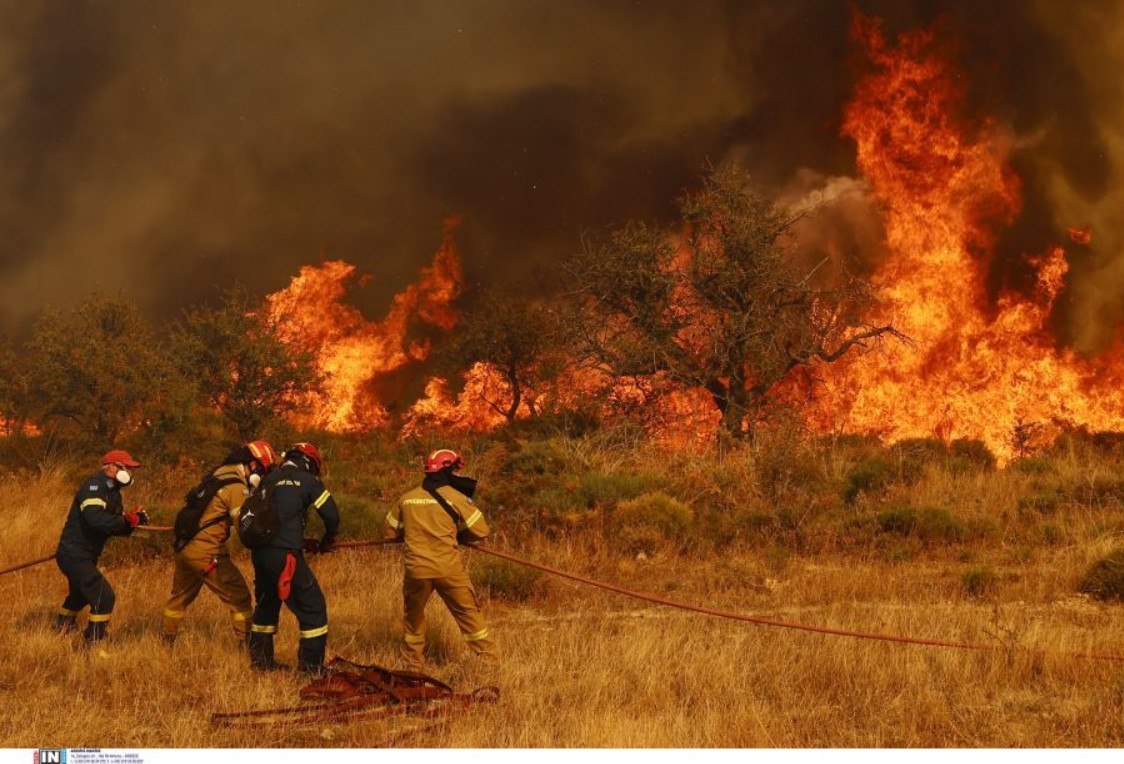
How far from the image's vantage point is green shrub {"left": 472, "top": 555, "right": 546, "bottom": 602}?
10516 mm

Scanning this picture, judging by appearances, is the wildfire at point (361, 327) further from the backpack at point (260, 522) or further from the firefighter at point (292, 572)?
the backpack at point (260, 522)

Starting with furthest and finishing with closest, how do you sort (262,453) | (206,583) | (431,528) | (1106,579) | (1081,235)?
(1081,235) < (1106,579) < (206,583) < (262,453) < (431,528)

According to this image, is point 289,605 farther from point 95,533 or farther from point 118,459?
point 118,459

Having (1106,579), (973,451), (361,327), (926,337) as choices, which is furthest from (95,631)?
(361,327)

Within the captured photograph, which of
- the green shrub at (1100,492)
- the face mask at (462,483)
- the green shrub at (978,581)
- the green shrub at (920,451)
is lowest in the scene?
the green shrub at (978,581)

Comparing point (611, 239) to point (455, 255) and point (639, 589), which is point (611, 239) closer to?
point (639, 589)

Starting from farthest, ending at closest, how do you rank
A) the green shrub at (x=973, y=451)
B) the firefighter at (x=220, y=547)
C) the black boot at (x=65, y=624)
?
1. the green shrub at (x=973, y=451)
2. the black boot at (x=65, y=624)
3. the firefighter at (x=220, y=547)

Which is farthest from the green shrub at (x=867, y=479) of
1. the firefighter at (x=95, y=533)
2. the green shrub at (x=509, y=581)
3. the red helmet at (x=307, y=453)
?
the firefighter at (x=95, y=533)

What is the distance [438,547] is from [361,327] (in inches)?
1051

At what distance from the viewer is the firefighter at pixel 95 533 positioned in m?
8.30

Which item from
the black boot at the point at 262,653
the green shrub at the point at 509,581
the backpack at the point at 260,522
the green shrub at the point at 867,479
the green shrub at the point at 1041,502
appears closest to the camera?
the backpack at the point at 260,522

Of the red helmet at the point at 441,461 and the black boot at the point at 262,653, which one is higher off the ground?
the red helmet at the point at 441,461

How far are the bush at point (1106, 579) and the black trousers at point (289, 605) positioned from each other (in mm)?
7577

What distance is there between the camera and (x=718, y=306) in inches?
804
